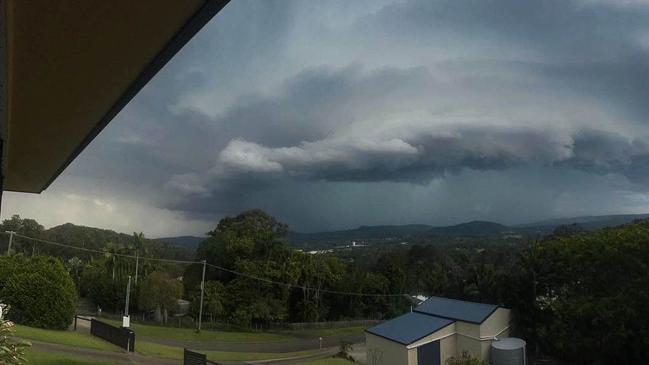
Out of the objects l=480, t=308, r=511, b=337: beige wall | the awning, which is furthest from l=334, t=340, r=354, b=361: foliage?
the awning

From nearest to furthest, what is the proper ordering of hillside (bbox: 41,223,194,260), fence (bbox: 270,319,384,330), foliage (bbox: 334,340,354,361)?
foliage (bbox: 334,340,354,361) < fence (bbox: 270,319,384,330) < hillside (bbox: 41,223,194,260)

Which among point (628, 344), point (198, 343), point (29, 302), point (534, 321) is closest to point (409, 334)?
point (534, 321)

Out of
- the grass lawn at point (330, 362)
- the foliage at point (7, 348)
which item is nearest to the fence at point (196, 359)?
the foliage at point (7, 348)

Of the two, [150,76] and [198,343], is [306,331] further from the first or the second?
[150,76]

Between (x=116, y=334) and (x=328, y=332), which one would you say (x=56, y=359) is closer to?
(x=116, y=334)

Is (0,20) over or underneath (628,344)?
over

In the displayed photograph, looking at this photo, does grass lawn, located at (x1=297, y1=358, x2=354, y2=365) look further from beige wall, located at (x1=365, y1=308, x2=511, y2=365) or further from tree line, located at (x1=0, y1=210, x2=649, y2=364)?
tree line, located at (x1=0, y1=210, x2=649, y2=364)

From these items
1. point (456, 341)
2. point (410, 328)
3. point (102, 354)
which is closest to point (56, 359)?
point (102, 354)

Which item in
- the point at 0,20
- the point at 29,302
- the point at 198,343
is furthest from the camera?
the point at 198,343
